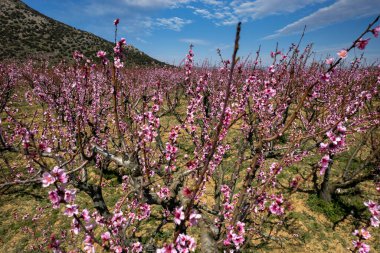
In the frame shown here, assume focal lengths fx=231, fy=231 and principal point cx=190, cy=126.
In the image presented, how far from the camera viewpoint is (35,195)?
27.6 feet

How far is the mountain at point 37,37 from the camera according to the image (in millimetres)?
51125

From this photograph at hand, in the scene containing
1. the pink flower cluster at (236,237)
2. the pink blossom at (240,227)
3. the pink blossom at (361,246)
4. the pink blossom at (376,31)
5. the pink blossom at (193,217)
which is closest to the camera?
the pink blossom at (376,31)

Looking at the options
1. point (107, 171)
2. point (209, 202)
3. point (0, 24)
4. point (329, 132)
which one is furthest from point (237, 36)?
point (0, 24)

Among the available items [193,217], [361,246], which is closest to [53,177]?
[193,217]

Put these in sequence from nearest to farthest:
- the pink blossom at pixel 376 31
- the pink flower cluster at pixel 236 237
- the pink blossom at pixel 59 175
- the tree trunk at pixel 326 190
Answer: the pink blossom at pixel 376 31
the pink blossom at pixel 59 175
the pink flower cluster at pixel 236 237
the tree trunk at pixel 326 190

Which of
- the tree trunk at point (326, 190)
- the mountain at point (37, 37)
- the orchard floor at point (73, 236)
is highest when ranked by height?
the mountain at point (37, 37)

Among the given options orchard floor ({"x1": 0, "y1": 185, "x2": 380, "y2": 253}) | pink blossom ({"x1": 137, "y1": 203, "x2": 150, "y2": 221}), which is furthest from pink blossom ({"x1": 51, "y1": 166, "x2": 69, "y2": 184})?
orchard floor ({"x1": 0, "y1": 185, "x2": 380, "y2": 253})

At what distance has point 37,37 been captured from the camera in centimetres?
5853

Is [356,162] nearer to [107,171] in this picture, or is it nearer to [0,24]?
[107,171]

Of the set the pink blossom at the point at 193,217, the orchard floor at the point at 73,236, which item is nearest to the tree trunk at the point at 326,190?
the orchard floor at the point at 73,236

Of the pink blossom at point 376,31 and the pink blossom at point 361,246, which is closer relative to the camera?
the pink blossom at point 376,31

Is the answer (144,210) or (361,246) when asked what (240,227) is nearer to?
(361,246)

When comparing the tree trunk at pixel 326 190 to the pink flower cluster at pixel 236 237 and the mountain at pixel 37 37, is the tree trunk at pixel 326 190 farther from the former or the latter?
the mountain at pixel 37 37

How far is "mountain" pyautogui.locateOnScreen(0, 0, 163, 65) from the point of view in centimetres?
5112
